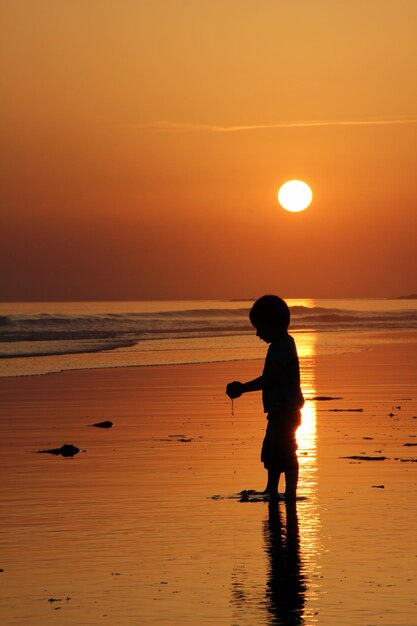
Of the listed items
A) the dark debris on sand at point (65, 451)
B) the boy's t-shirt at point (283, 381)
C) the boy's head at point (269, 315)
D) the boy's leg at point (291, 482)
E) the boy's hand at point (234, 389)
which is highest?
the dark debris on sand at point (65, 451)

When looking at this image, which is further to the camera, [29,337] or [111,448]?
→ [29,337]

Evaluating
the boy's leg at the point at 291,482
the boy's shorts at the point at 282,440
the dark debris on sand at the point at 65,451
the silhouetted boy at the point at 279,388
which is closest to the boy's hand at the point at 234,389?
the silhouetted boy at the point at 279,388

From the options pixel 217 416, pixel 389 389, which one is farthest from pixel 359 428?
pixel 389 389

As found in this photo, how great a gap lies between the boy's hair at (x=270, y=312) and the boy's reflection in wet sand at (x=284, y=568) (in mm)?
1544

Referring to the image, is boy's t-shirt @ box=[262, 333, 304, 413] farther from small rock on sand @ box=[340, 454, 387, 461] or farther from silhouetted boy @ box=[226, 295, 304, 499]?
small rock on sand @ box=[340, 454, 387, 461]

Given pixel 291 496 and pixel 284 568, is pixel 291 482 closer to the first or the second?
pixel 291 496

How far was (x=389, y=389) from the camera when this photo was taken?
23.8 metres

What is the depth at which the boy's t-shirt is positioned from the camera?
10.5 meters

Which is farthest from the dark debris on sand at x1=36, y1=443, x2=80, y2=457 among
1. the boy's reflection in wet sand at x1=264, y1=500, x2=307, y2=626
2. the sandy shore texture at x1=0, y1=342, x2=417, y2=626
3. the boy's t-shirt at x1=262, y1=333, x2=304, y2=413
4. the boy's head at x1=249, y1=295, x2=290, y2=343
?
the boy's head at x1=249, y1=295, x2=290, y2=343

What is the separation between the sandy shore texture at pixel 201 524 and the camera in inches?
289

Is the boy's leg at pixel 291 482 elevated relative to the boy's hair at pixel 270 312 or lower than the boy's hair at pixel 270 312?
lower

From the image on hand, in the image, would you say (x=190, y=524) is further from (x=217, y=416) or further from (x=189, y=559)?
(x=217, y=416)

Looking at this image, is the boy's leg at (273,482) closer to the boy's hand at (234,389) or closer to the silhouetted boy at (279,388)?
the silhouetted boy at (279,388)

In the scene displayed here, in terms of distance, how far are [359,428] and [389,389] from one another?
23.6 feet
